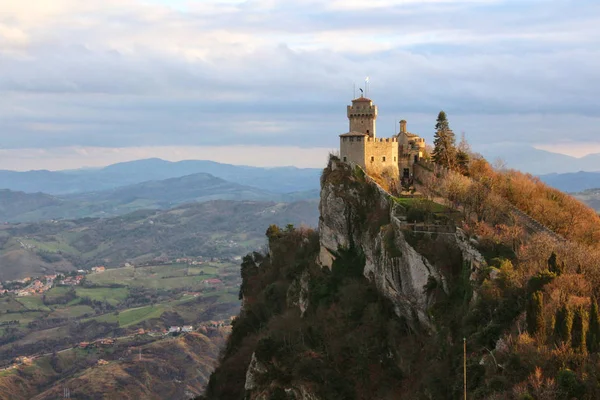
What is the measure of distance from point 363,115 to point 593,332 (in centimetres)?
4739

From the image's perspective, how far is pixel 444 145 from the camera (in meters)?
80.3

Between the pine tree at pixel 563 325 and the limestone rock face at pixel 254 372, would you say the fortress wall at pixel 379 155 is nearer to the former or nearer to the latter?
the limestone rock face at pixel 254 372

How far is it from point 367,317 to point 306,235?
32.5 m

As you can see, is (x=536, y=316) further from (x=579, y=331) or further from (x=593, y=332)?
(x=593, y=332)

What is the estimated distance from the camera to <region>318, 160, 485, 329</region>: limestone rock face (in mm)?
56531

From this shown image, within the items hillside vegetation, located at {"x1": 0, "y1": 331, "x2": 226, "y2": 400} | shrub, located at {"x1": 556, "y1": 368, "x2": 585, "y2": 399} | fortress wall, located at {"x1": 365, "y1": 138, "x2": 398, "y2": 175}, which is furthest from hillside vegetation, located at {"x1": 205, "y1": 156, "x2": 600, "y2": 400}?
hillside vegetation, located at {"x1": 0, "y1": 331, "x2": 226, "y2": 400}

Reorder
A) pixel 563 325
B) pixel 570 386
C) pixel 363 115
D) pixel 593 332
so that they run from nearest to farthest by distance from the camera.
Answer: pixel 570 386, pixel 593 332, pixel 563 325, pixel 363 115

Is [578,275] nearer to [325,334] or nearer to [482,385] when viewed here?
[482,385]

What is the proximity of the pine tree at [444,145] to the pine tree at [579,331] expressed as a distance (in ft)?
128

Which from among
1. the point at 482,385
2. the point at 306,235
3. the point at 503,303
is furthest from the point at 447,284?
the point at 306,235

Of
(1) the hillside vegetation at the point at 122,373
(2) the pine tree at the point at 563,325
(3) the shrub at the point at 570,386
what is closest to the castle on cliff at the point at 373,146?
(2) the pine tree at the point at 563,325

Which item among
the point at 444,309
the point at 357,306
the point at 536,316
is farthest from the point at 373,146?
the point at 536,316

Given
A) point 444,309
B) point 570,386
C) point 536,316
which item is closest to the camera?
point 570,386

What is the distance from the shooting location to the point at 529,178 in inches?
3103
